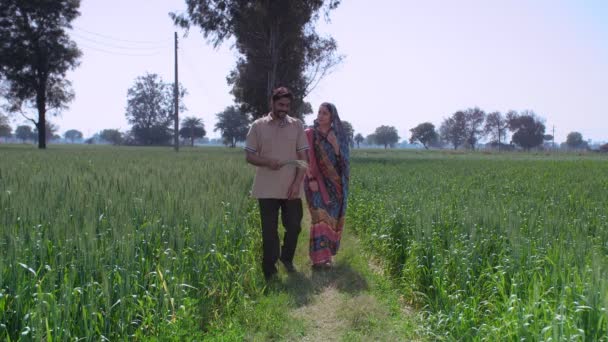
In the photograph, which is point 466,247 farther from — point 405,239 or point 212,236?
point 212,236

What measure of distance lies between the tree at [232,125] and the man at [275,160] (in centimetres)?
10223

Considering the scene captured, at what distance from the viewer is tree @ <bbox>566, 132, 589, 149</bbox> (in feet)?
484

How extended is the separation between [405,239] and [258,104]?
Answer: 28525mm

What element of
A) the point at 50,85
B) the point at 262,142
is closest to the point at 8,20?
the point at 50,85

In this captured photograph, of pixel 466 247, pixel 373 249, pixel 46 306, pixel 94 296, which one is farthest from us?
pixel 373 249

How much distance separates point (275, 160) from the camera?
4629 millimetres

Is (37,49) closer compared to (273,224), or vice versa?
(273,224)

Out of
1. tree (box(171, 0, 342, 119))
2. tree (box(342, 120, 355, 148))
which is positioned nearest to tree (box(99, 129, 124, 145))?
tree (box(342, 120, 355, 148))

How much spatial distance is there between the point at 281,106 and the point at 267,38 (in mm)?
25115

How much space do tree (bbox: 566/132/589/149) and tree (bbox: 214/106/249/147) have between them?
368 ft

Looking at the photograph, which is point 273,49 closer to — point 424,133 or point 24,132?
point 424,133

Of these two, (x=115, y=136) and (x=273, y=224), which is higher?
(x=115, y=136)

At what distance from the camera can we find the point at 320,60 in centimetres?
3122

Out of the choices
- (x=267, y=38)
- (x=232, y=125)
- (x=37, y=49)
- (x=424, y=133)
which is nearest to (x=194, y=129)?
(x=232, y=125)
